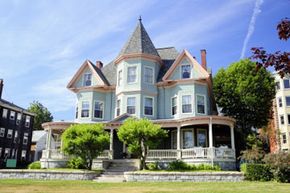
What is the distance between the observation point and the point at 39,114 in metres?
72.8

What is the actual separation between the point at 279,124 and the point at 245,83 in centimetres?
2312

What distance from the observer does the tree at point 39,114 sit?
72812mm

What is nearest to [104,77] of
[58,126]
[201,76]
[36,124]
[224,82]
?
[58,126]

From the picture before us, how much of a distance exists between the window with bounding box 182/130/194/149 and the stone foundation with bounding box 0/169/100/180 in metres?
9.41

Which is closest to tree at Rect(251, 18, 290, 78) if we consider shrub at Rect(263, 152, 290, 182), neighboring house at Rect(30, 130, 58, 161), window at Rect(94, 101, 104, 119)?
shrub at Rect(263, 152, 290, 182)

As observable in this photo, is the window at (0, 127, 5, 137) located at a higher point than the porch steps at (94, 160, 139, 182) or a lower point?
higher

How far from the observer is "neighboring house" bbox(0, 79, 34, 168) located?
156 feet

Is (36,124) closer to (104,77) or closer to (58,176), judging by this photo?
(104,77)

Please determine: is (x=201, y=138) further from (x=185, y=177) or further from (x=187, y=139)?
(x=185, y=177)

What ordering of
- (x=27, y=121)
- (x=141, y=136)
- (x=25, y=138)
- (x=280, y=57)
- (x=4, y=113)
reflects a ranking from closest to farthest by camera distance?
(x=280, y=57) < (x=141, y=136) < (x=4, y=113) < (x=25, y=138) < (x=27, y=121)

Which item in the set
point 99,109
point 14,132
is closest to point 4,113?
point 14,132

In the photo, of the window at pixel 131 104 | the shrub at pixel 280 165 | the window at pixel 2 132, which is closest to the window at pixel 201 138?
the window at pixel 131 104

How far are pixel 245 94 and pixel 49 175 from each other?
19.7 m

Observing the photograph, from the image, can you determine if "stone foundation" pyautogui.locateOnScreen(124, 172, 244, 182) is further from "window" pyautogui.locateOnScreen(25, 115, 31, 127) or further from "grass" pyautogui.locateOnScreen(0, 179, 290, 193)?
"window" pyautogui.locateOnScreen(25, 115, 31, 127)
